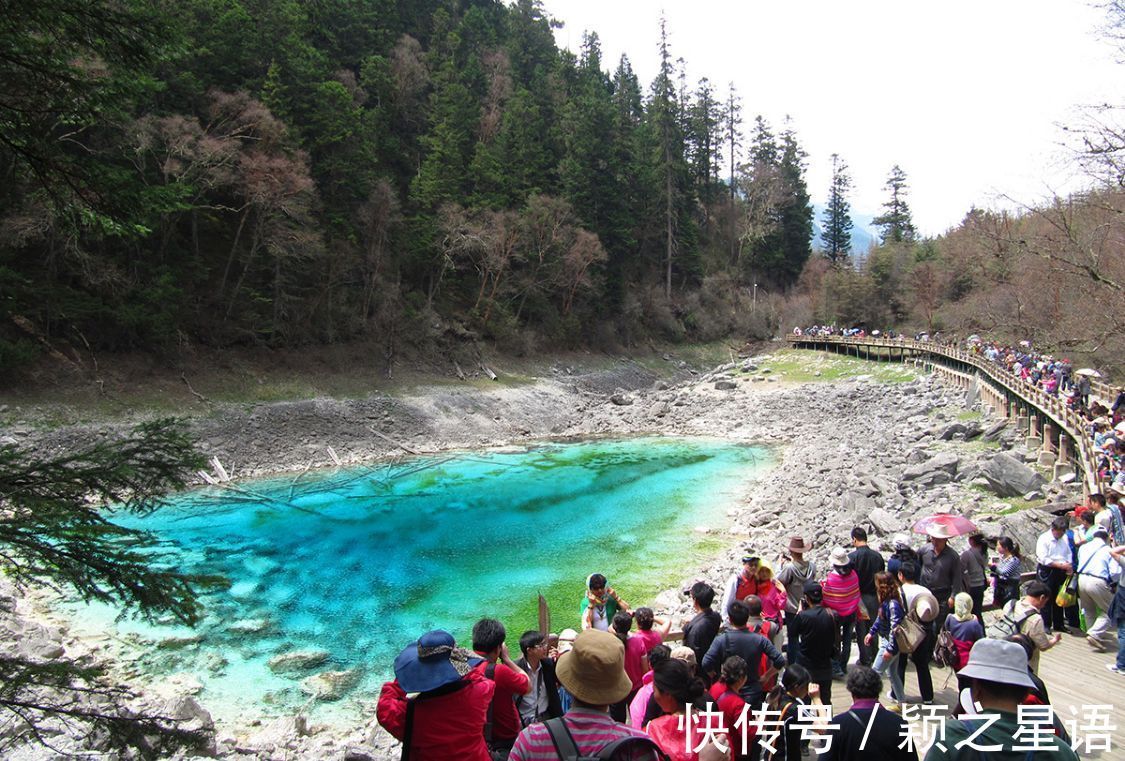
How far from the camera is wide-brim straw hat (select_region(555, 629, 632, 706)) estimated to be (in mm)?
2742

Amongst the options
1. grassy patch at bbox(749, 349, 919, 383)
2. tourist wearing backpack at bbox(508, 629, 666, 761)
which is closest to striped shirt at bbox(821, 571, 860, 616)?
tourist wearing backpack at bbox(508, 629, 666, 761)

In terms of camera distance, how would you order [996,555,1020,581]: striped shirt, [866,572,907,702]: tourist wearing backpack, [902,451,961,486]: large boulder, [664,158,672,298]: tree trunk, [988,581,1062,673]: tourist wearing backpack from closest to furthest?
[988,581,1062,673]: tourist wearing backpack < [866,572,907,702]: tourist wearing backpack < [996,555,1020,581]: striped shirt < [902,451,961,486]: large boulder < [664,158,672,298]: tree trunk

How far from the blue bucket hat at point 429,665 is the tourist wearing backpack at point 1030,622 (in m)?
4.32

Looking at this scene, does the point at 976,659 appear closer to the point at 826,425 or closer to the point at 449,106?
the point at 826,425

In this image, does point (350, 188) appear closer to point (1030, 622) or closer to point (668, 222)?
point (668, 222)

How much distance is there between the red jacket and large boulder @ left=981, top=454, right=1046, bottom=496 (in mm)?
13532

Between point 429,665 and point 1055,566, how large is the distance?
7.32m

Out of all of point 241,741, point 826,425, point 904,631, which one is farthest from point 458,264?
point 904,631

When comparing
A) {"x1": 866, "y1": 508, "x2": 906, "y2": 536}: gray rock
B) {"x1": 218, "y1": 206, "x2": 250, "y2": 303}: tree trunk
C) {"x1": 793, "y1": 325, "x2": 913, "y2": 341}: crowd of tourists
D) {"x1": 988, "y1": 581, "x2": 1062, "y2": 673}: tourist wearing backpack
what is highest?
{"x1": 218, "y1": 206, "x2": 250, "y2": 303}: tree trunk

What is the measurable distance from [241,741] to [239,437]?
15.7 meters

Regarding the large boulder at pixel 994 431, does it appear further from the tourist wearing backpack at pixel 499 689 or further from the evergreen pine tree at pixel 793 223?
the evergreen pine tree at pixel 793 223

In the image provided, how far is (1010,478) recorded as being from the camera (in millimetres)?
12953

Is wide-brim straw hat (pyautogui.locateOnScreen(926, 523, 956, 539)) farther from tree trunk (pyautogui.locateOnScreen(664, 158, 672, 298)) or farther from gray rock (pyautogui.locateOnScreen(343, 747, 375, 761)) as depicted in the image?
tree trunk (pyautogui.locateOnScreen(664, 158, 672, 298))

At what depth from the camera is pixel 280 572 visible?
12.9 m
